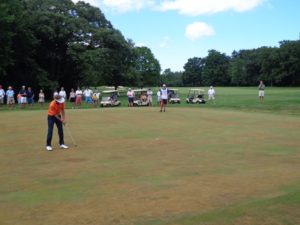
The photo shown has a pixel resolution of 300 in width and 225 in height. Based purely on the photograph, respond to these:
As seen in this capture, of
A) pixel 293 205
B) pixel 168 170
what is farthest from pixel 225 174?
pixel 293 205

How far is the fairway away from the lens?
6930 millimetres

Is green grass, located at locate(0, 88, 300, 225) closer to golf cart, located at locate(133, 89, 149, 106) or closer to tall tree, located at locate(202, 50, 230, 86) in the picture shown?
golf cart, located at locate(133, 89, 149, 106)

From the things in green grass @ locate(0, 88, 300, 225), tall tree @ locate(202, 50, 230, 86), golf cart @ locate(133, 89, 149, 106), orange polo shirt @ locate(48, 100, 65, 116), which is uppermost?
tall tree @ locate(202, 50, 230, 86)

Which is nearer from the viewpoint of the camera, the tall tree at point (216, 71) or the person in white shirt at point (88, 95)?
the person in white shirt at point (88, 95)

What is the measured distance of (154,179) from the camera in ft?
31.1

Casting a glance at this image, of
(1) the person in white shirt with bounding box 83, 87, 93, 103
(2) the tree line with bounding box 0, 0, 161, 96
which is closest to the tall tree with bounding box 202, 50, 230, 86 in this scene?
(2) the tree line with bounding box 0, 0, 161, 96

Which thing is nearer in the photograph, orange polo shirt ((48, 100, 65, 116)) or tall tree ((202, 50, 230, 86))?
orange polo shirt ((48, 100, 65, 116))

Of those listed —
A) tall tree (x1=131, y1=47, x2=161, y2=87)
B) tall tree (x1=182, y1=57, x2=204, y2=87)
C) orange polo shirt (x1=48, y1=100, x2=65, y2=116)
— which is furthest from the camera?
tall tree (x1=182, y1=57, x2=204, y2=87)

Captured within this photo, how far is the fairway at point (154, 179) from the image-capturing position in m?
6.93

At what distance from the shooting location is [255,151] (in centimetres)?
1303

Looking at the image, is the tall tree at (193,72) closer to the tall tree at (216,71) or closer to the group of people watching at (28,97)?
the tall tree at (216,71)

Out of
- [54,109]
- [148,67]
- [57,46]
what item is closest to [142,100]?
[57,46]

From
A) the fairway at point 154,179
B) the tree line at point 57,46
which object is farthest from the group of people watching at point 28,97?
the fairway at point 154,179

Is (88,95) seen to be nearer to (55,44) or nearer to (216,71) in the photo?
(55,44)
